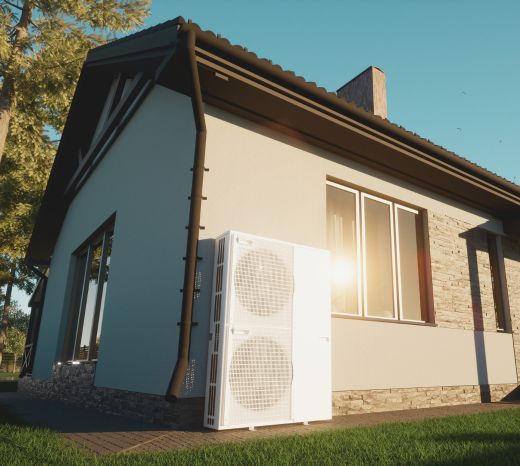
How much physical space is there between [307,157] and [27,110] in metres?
10.2

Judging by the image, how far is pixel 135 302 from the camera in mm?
5059

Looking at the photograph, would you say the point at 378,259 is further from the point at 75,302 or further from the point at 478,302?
the point at 75,302

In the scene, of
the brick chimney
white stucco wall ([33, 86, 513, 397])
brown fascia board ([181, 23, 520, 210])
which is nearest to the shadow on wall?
white stucco wall ([33, 86, 513, 397])

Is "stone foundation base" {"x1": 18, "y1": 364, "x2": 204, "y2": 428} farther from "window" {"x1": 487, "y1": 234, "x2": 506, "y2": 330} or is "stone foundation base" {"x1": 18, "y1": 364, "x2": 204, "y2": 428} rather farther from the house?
"window" {"x1": 487, "y1": 234, "x2": 506, "y2": 330}

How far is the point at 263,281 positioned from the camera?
3895mm

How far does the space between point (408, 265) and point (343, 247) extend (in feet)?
4.15

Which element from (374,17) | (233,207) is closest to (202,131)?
(233,207)

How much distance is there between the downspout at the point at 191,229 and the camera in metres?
3.56

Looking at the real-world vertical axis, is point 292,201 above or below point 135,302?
above

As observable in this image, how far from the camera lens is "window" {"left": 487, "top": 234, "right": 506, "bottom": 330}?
739 centimetres

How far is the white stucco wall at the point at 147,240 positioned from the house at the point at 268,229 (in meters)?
0.03

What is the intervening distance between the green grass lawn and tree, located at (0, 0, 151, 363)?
10021 millimetres

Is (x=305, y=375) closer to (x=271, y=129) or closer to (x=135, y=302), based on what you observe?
(x=135, y=302)

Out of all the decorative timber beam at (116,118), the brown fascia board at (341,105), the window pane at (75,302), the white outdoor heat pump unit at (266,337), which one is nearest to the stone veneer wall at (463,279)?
the brown fascia board at (341,105)
